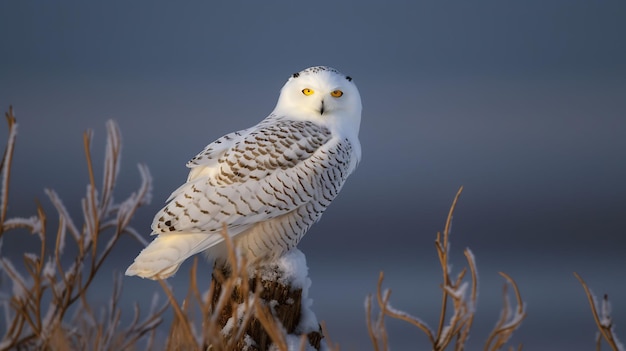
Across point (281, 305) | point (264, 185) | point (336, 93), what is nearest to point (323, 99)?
point (336, 93)

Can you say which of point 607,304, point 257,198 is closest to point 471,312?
point 607,304

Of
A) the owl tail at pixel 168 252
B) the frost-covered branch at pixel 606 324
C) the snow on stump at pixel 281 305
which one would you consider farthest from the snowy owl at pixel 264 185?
the frost-covered branch at pixel 606 324

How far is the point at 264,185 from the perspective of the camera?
3.79 meters

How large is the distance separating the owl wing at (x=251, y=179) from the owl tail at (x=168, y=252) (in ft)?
0.13

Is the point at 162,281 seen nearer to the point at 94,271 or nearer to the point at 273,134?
the point at 94,271

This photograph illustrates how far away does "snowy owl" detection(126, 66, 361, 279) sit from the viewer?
142 inches

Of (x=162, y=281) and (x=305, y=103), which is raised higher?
(x=305, y=103)

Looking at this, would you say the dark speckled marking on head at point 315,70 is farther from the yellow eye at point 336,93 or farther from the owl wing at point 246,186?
the owl wing at point 246,186

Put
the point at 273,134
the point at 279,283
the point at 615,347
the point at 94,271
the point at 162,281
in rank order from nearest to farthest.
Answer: the point at 162,281 < the point at 94,271 < the point at 615,347 < the point at 279,283 < the point at 273,134

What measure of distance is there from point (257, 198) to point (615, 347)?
6.32 ft

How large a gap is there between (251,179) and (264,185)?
0.26 feet

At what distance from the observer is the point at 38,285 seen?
2.25 metres

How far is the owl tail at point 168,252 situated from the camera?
3.52m

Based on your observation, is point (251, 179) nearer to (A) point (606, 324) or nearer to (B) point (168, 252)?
(B) point (168, 252)
